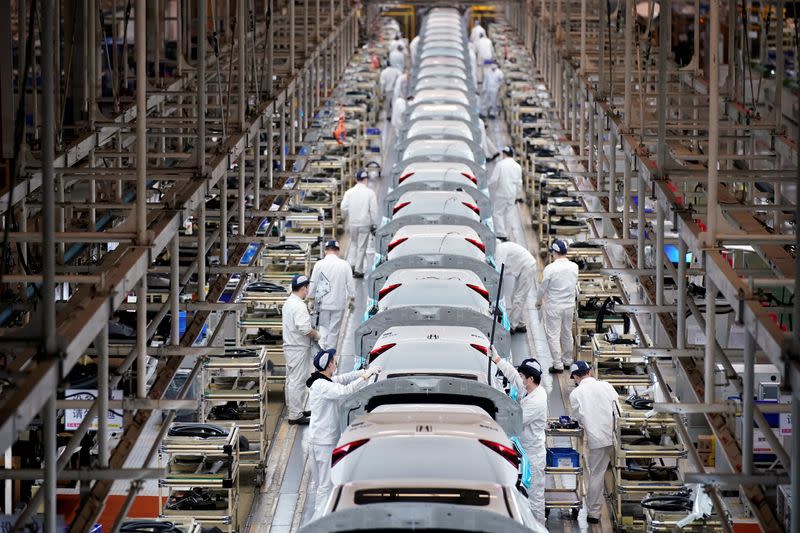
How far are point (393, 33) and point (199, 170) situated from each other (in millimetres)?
34659

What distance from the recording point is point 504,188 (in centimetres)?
2130

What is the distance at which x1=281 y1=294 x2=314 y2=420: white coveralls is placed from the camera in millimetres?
14086

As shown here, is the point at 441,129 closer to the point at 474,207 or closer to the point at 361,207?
the point at 361,207

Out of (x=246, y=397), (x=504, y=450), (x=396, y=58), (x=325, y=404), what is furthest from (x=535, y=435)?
(x=396, y=58)

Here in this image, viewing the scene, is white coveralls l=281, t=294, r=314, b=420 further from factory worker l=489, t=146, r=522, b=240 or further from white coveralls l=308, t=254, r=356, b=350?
factory worker l=489, t=146, r=522, b=240

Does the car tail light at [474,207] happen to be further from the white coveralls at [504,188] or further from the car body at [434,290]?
the white coveralls at [504,188]

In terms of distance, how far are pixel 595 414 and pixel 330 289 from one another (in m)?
4.48

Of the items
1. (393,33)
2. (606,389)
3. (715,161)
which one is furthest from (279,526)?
(393,33)

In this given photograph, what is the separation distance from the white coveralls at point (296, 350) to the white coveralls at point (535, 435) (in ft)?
10.4

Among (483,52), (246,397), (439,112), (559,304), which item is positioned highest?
(483,52)

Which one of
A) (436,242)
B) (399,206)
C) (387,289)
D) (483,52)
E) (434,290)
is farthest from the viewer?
(483,52)

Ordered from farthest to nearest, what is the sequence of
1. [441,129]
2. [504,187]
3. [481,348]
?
[441,129], [504,187], [481,348]

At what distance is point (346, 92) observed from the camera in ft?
103

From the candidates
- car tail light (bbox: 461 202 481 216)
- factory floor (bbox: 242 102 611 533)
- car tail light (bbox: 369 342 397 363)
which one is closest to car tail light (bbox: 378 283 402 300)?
factory floor (bbox: 242 102 611 533)
